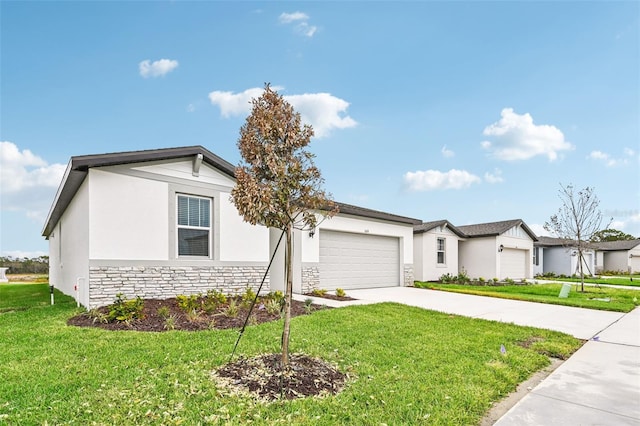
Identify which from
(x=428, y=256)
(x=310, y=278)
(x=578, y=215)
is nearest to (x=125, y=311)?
(x=310, y=278)

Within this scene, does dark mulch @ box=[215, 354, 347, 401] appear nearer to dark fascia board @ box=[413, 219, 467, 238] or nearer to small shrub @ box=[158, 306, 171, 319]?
small shrub @ box=[158, 306, 171, 319]

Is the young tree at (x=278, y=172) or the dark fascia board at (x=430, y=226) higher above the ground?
the young tree at (x=278, y=172)

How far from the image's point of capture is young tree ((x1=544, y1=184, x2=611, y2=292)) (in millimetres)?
16328

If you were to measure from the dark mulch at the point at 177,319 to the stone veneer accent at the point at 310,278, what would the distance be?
3.61 metres

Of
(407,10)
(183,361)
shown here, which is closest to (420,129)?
(407,10)

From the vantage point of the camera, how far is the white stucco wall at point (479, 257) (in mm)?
20516

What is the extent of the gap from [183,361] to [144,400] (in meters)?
1.16

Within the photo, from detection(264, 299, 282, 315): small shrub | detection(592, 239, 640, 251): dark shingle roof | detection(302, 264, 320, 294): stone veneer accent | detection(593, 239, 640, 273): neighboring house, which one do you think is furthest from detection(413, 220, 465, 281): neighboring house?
detection(592, 239, 640, 251): dark shingle roof

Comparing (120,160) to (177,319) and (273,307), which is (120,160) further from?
(273,307)

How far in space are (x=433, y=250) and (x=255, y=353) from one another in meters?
15.6

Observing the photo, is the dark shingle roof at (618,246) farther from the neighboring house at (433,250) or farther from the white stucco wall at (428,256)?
the white stucco wall at (428,256)

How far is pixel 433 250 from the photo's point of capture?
18.9 meters

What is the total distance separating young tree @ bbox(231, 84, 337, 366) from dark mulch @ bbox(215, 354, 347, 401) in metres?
0.22

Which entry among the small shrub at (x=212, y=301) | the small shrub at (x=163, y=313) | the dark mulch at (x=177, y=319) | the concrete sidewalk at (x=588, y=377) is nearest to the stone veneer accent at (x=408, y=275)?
the concrete sidewalk at (x=588, y=377)
